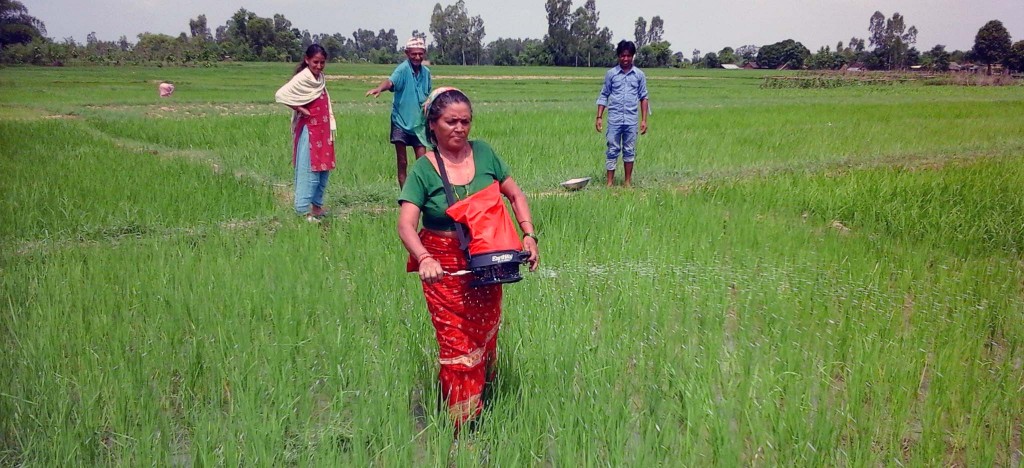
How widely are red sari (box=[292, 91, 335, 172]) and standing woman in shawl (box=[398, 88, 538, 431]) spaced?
331 centimetres

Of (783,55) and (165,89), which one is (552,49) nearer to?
(783,55)

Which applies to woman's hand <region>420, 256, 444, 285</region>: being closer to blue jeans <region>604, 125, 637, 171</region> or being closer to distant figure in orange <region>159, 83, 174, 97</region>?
blue jeans <region>604, 125, 637, 171</region>

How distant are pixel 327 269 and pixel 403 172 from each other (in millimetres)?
2683

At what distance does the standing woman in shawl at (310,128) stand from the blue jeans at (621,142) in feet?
8.77

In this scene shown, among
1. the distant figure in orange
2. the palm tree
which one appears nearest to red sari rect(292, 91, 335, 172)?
the palm tree

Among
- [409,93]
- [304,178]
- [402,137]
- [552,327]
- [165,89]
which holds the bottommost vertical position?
[552,327]

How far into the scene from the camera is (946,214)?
529 centimetres

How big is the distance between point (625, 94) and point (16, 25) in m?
4.69

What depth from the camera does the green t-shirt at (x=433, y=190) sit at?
218 cm

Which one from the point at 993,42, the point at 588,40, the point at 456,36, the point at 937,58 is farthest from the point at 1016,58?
the point at 456,36

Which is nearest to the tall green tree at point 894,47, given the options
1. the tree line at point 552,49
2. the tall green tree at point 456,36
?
the tree line at point 552,49

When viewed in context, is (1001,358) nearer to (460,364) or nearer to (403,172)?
(460,364)

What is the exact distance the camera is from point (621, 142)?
7062 mm

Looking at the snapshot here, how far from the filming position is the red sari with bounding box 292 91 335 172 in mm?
5371
